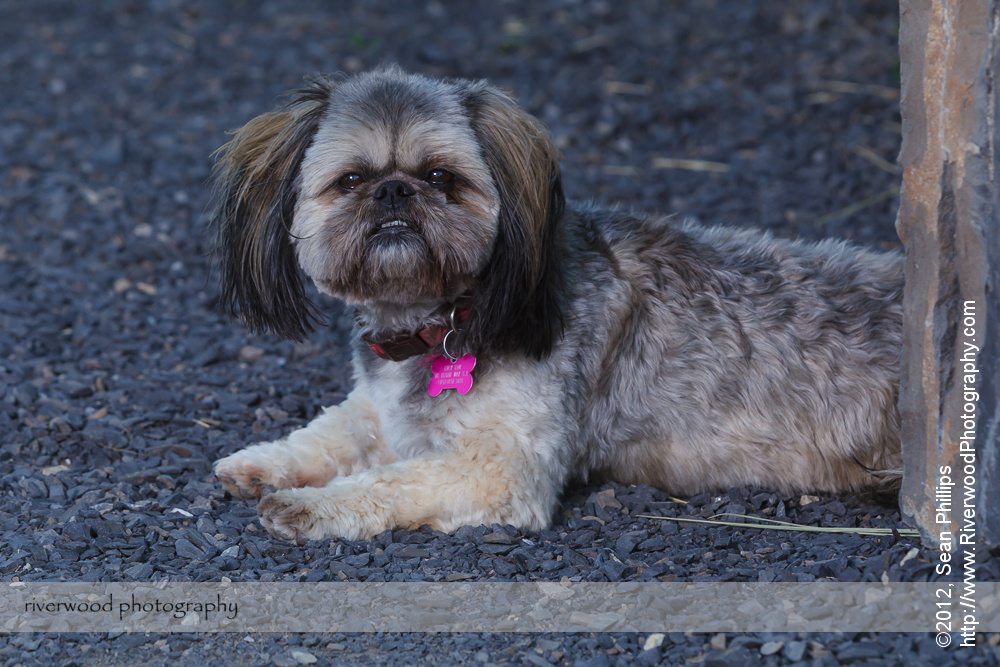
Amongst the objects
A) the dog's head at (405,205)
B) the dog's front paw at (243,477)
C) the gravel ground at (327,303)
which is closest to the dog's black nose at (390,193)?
the dog's head at (405,205)

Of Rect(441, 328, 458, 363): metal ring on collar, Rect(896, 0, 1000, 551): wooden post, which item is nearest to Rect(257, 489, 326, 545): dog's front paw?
Rect(441, 328, 458, 363): metal ring on collar

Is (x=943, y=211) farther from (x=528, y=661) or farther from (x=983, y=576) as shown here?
(x=528, y=661)

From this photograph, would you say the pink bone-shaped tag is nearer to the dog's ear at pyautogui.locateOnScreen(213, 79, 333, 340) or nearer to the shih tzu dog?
the shih tzu dog

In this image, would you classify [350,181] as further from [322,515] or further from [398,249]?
[322,515]

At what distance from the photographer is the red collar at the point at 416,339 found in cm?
401

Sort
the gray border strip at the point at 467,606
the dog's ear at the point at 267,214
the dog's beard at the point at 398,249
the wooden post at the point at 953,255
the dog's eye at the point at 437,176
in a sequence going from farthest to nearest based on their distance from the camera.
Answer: the dog's ear at the point at 267,214
the dog's eye at the point at 437,176
the dog's beard at the point at 398,249
the gray border strip at the point at 467,606
the wooden post at the point at 953,255

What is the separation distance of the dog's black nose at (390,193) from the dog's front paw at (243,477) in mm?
1358

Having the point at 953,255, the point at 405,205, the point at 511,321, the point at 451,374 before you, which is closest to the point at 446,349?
the point at 451,374

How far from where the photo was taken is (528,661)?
3152 millimetres

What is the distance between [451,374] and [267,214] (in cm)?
93

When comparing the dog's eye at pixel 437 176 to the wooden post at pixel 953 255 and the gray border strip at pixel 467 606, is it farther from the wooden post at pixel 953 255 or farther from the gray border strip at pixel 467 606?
the wooden post at pixel 953 255

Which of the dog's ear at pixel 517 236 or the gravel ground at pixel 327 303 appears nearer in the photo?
the gravel ground at pixel 327 303

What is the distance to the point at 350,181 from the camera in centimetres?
380

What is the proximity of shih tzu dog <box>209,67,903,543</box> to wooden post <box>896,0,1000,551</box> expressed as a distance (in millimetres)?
802
